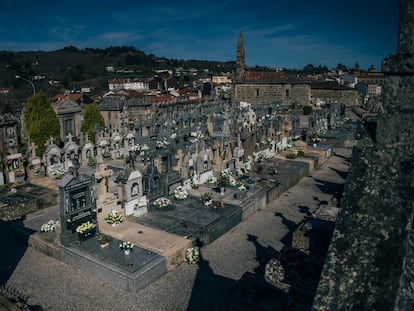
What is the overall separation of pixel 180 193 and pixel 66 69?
9792cm

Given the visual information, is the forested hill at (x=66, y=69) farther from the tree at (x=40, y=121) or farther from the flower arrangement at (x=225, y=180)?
the flower arrangement at (x=225, y=180)

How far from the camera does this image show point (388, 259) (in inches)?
123

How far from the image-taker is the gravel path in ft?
27.6

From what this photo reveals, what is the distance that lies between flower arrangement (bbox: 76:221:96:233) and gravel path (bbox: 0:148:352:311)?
3.40 ft

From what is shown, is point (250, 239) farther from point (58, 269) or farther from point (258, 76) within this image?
point (258, 76)

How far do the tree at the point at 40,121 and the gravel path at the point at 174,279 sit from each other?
1532cm

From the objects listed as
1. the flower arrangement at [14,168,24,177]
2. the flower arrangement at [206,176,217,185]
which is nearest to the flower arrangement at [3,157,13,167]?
the flower arrangement at [14,168,24,177]

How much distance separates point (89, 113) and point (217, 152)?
14.0 m

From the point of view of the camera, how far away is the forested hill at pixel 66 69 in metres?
72.5

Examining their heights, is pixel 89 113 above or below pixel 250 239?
above

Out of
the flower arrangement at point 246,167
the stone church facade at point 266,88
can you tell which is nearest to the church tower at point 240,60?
the stone church facade at point 266,88

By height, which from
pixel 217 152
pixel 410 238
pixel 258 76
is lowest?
pixel 217 152

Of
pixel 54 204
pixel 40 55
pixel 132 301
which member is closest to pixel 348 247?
pixel 132 301

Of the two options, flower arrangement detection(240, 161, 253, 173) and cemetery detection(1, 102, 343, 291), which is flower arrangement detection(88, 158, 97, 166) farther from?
flower arrangement detection(240, 161, 253, 173)
